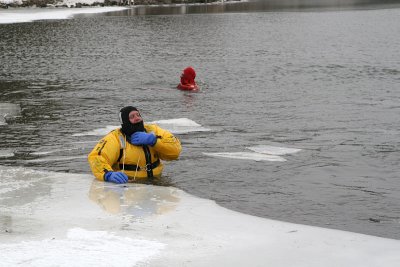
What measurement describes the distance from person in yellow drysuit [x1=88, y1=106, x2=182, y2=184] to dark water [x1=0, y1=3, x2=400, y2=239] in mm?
668

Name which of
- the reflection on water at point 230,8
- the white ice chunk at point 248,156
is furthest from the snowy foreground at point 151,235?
the reflection on water at point 230,8

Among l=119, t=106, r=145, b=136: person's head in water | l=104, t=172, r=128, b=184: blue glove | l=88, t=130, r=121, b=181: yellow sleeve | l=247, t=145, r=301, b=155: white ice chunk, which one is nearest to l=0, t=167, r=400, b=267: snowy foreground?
l=104, t=172, r=128, b=184: blue glove

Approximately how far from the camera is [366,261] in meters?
6.22

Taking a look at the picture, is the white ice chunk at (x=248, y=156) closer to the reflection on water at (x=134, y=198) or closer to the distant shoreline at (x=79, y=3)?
the reflection on water at (x=134, y=198)

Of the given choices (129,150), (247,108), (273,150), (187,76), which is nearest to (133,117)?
(129,150)

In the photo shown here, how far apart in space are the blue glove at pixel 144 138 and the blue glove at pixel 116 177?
0.45 metres

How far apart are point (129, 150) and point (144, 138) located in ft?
1.29

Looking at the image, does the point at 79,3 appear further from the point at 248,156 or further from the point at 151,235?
the point at 151,235

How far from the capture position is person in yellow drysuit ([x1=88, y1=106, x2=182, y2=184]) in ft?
30.2

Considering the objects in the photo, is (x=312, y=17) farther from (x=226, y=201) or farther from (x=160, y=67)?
(x=226, y=201)

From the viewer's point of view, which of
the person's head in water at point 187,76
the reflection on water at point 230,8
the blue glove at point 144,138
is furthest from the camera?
the reflection on water at point 230,8

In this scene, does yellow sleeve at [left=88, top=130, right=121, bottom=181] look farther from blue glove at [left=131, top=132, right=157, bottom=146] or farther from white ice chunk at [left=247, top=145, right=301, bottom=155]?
white ice chunk at [left=247, top=145, right=301, bottom=155]

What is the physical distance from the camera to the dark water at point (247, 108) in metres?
9.65

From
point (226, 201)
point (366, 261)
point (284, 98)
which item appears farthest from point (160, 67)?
point (366, 261)
